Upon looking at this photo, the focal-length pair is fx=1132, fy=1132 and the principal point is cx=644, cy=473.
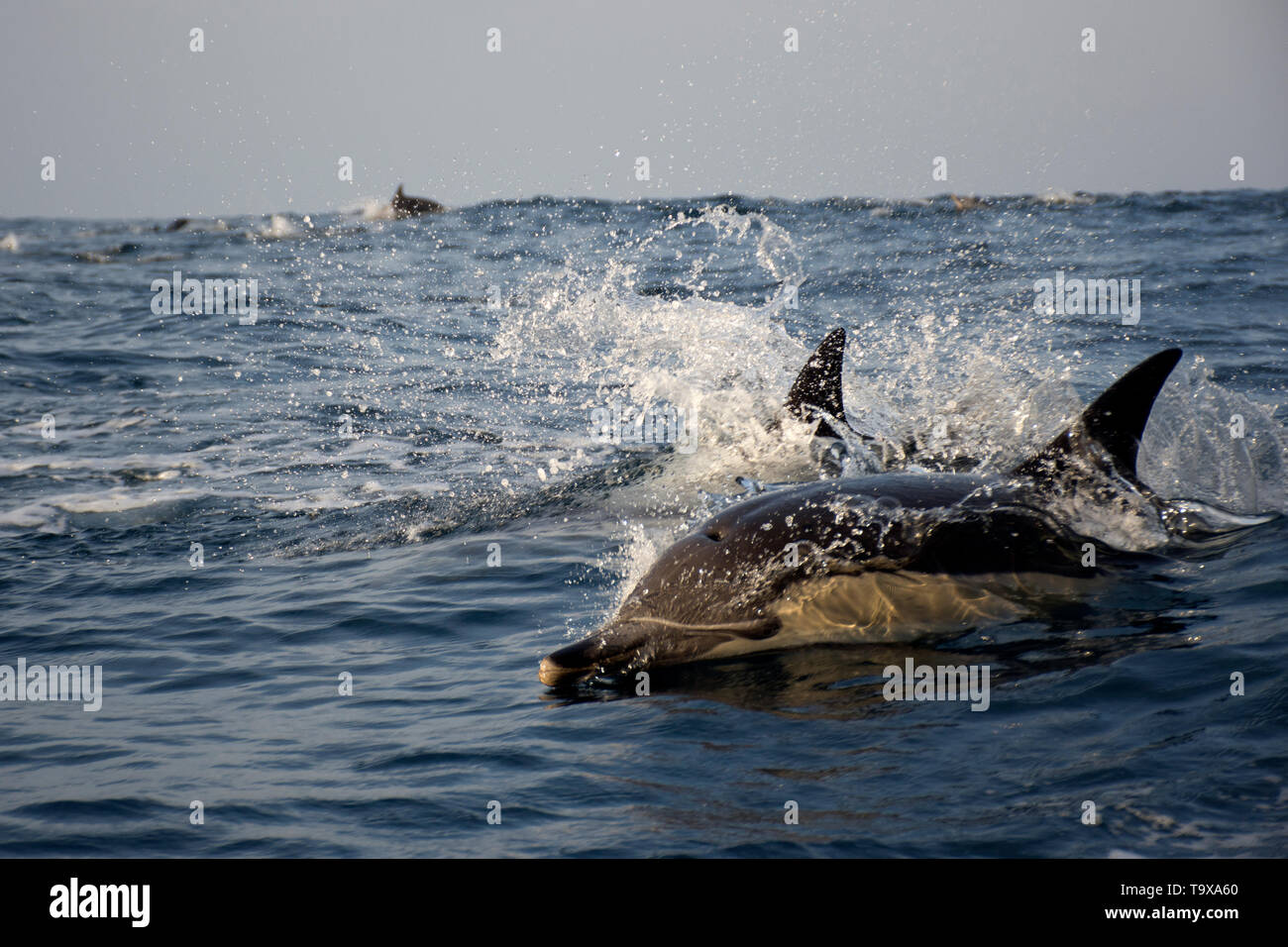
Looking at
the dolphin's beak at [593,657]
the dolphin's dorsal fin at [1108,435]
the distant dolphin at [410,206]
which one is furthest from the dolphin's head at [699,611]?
the distant dolphin at [410,206]

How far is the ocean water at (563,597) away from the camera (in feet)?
13.4

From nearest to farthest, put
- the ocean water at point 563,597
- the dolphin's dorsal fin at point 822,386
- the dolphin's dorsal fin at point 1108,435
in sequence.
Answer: the ocean water at point 563,597 < the dolphin's dorsal fin at point 1108,435 < the dolphin's dorsal fin at point 822,386

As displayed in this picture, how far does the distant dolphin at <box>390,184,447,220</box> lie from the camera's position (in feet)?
132

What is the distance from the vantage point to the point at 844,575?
219 inches

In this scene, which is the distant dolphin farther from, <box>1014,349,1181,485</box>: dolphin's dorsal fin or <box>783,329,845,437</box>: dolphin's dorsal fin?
<box>1014,349,1181,485</box>: dolphin's dorsal fin

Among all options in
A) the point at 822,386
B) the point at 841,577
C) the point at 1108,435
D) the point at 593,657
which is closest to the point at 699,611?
the point at 593,657

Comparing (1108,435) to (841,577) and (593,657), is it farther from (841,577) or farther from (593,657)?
(593,657)

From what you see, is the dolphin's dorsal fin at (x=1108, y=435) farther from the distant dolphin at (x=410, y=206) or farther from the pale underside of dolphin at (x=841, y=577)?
Result: the distant dolphin at (x=410, y=206)

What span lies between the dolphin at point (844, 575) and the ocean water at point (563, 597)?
14cm

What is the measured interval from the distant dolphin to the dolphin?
36488mm

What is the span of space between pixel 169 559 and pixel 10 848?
15.7 feet

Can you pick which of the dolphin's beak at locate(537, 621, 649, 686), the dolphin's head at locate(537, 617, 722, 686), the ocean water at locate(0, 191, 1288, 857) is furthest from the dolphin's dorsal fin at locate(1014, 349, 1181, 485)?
the dolphin's beak at locate(537, 621, 649, 686)
